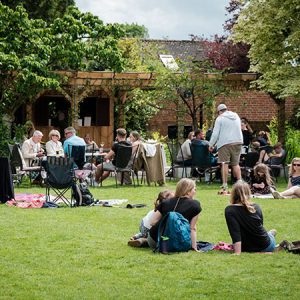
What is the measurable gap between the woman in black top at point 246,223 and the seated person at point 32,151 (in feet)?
31.7

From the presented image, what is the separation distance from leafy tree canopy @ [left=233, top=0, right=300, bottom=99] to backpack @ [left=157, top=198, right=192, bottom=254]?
13.9 metres

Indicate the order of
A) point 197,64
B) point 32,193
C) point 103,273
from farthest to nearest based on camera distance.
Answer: point 197,64 < point 32,193 < point 103,273

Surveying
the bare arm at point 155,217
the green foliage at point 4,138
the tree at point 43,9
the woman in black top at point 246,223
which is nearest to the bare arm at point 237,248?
the woman in black top at point 246,223

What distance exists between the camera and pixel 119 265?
753 centimetres

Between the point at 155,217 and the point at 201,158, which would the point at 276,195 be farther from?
the point at 155,217

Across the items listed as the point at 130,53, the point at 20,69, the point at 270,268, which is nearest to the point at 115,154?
the point at 20,69

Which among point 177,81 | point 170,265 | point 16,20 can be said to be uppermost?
point 16,20

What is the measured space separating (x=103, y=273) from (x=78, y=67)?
18934 millimetres

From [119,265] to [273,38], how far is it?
1657cm

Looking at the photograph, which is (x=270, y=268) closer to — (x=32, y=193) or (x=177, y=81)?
(x=32, y=193)

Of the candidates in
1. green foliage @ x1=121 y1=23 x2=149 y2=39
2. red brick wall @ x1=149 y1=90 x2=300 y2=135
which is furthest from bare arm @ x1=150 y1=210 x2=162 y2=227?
green foliage @ x1=121 y1=23 x2=149 y2=39

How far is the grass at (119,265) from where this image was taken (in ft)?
20.7

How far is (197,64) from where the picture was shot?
24.9 m

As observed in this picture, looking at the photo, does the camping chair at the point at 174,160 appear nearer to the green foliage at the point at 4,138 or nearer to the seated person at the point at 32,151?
the seated person at the point at 32,151
